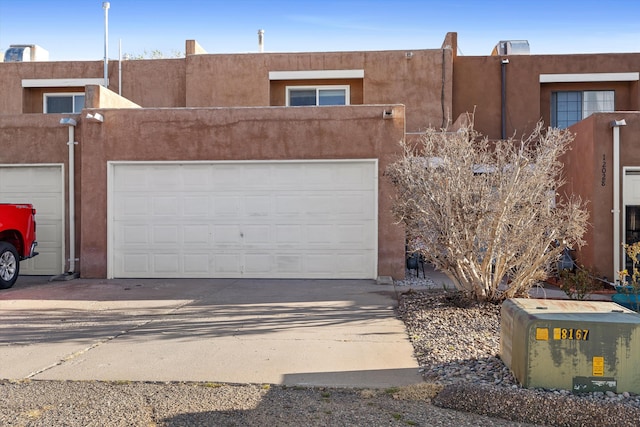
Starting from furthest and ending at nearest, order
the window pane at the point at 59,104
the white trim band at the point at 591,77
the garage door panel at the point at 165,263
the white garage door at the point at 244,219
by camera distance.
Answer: the window pane at the point at 59,104
the white trim band at the point at 591,77
the garage door panel at the point at 165,263
the white garage door at the point at 244,219

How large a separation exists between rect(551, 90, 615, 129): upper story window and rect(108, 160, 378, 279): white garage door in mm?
8267

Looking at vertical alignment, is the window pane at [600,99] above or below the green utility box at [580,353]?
above

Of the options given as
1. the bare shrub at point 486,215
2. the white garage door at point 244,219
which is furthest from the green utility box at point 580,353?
the white garage door at point 244,219

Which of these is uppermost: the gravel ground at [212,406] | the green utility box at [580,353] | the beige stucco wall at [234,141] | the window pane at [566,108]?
the window pane at [566,108]

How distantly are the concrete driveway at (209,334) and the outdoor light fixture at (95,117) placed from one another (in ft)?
11.1

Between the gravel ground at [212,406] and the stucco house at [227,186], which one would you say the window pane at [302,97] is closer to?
the stucco house at [227,186]

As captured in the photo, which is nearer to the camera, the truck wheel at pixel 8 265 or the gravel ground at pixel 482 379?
the gravel ground at pixel 482 379

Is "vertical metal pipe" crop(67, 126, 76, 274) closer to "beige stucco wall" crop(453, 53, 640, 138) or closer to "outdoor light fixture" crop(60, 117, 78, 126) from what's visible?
"outdoor light fixture" crop(60, 117, 78, 126)

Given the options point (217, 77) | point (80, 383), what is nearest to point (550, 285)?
point (80, 383)

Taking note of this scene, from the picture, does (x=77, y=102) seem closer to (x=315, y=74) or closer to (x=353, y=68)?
(x=315, y=74)

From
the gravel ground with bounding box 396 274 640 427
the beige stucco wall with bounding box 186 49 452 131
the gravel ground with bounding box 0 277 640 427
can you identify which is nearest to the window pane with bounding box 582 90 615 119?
the beige stucco wall with bounding box 186 49 452 131

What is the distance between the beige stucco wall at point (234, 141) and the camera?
38.7 ft

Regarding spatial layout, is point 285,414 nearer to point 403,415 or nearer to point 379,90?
point 403,415

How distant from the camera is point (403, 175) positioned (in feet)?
28.2
